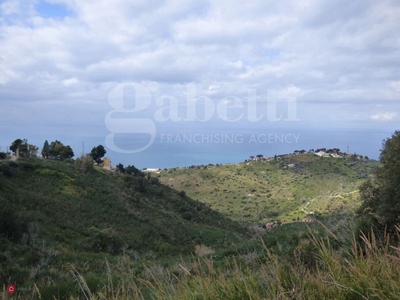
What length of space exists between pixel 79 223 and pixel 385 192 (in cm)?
1235

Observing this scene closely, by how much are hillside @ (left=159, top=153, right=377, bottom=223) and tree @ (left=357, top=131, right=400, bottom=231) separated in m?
22.1

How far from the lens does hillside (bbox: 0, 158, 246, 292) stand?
29.5 feet

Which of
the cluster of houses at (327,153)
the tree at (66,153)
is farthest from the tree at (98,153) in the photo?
the cluster of houses at (327,153)

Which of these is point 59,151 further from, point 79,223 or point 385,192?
point 385,192

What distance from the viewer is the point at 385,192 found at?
7.96 meters

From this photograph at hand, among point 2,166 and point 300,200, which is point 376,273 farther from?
point 300,200

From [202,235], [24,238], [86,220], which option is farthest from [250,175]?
[24,238]

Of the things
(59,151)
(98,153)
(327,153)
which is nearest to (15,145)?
(59,151)

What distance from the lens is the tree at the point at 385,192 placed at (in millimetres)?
7457

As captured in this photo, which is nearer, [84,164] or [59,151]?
[84,164]

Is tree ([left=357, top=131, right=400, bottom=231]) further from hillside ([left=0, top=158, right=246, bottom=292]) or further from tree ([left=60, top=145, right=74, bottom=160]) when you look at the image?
tree ([left=60, top=145, right=74, bottom=160])

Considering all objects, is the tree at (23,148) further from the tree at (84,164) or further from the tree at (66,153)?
the tree at (66,153)

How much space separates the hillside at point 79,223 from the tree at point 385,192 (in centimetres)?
562

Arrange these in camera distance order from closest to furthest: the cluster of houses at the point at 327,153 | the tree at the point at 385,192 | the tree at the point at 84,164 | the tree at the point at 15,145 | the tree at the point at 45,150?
the tree at the point at 385,192 → the tree at the point at 84,164 → the tree at the point at 15,145 → the tree at the point at 45,150 → the cluster of houses at the point at 327,153
